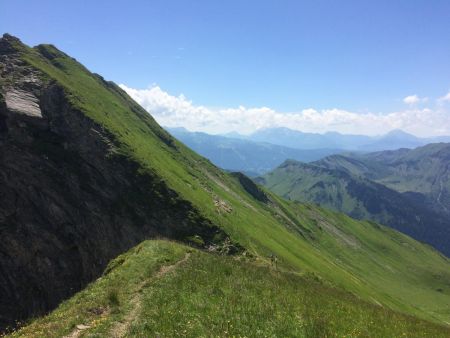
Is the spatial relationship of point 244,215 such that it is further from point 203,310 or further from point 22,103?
point 203,310

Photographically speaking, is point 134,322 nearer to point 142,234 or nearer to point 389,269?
point 142,234

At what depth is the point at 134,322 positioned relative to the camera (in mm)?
17500

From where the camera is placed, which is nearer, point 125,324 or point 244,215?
point 125,324

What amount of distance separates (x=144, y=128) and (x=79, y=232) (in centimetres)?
6432

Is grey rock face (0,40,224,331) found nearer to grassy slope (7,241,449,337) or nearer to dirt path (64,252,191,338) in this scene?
grassy slope (7,241,449,337)

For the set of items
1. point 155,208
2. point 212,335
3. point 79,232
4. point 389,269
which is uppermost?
point 212,335

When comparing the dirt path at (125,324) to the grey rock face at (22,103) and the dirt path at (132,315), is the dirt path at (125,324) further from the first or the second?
the grey rock face at (22,103)

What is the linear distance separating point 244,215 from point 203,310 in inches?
2871

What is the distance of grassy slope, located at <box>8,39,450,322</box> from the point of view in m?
69.2

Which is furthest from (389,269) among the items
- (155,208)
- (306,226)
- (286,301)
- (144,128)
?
(286,301)

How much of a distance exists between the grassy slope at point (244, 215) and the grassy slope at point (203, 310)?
34.4 m

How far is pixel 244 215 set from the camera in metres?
91.3

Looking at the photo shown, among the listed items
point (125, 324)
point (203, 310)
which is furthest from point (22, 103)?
point (203, 310)

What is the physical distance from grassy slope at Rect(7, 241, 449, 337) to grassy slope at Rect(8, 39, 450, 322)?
34396 mm
